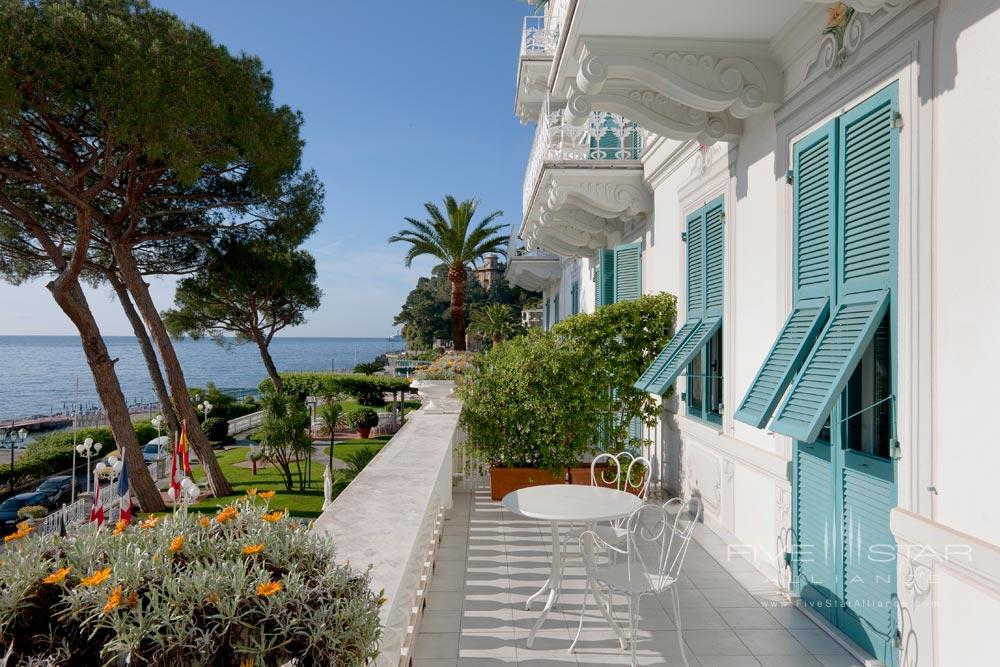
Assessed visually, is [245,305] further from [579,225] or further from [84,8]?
[579,225]

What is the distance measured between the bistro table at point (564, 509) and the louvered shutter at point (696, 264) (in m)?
2.50

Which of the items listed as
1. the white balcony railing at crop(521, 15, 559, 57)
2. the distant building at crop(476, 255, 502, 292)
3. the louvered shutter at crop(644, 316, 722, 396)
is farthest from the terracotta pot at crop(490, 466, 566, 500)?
the distant building at crop(476, 255, 502, 292)

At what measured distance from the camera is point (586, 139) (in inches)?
298

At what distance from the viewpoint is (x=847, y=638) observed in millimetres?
3656

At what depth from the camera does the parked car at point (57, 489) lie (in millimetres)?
17094

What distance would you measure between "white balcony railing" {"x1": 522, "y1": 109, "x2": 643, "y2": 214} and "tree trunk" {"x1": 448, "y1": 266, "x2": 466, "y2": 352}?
15864mm

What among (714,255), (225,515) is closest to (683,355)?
(714,255)

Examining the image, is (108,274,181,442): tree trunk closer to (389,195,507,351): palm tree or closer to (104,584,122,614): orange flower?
(389,195,507,351): palm tree

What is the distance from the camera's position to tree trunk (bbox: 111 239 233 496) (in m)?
A: 13.6

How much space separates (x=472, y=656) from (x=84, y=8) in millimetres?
11886

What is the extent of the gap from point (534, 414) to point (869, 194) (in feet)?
14.4

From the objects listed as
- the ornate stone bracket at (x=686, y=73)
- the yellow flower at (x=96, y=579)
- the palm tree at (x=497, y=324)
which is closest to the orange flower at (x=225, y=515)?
the yellow flower at (x=96, y=579)

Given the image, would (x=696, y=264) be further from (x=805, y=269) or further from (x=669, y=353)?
(x=805, y=269)

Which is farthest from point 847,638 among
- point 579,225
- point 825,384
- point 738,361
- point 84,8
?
point 84,8
